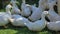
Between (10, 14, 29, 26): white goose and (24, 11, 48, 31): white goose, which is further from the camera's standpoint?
(10, 14, 29, 26): white goose

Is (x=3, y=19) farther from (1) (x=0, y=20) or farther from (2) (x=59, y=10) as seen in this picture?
(2) (x=59, y=10)

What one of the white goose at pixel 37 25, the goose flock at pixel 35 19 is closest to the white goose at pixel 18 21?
the goose flock at pixel 35 19

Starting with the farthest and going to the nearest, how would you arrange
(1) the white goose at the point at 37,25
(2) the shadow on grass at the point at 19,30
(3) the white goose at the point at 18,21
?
(3) the white goose at the point at 18,21, (2) the shadow on grass at the point at 19,30, (1) the white goose at the point at 37,25

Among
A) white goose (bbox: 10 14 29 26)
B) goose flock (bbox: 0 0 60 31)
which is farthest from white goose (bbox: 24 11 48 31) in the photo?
white goose (bbox: 10 14 29 26)

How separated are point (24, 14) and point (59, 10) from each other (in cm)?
75

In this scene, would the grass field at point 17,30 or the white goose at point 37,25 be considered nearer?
the white goose at point 37,25

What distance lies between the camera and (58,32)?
3.66 metres

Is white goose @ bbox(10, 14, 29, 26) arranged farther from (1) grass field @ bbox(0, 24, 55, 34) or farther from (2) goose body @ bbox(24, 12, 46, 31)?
(2) goose body @ bbox(24, 12, 46, 31)

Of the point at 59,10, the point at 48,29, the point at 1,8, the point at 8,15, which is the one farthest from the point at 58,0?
the point at 1,8

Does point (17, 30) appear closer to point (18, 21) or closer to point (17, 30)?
point (17, 30)

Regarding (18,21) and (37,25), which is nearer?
(37,25)

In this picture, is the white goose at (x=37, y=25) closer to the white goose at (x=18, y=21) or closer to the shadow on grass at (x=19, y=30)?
the shadow on grass at (x=19, y=30)

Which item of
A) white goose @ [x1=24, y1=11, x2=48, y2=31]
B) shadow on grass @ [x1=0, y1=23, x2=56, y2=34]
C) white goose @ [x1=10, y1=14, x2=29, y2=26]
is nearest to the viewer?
white goose @ [x1=24, y1=11, x2=48, y2=31]

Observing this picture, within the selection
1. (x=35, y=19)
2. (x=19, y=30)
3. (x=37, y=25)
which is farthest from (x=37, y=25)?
(x=35, y=19)
